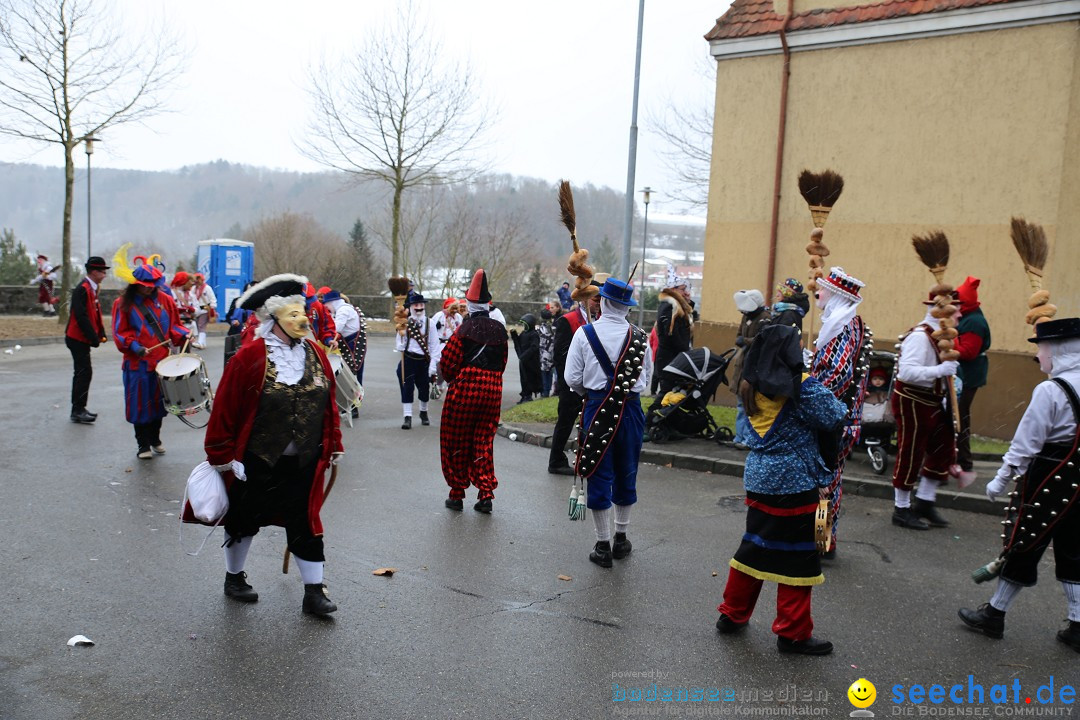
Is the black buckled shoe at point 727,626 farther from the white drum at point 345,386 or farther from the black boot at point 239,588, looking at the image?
the white drum at point 345,386

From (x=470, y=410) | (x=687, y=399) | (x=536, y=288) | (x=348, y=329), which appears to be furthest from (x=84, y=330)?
(x=536, y=288)

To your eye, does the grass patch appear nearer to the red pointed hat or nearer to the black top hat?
the red pointed hat

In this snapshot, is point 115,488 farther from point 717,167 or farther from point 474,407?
point 717,167

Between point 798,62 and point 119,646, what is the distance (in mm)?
12122

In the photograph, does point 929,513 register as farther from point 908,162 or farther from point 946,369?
point 908,162

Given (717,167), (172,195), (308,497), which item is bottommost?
(308,497)

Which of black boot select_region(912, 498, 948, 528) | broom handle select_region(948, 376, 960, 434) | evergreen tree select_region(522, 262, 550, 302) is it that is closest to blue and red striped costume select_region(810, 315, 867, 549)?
broom handle select_region(948, 376, 960, 434)

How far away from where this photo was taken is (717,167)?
47.4 ft

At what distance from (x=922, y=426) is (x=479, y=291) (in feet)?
12.6

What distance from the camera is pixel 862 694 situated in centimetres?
439

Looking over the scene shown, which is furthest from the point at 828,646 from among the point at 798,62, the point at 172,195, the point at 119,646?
the point at 172,195

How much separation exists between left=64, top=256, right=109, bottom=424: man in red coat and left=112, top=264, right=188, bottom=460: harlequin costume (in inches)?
76.8

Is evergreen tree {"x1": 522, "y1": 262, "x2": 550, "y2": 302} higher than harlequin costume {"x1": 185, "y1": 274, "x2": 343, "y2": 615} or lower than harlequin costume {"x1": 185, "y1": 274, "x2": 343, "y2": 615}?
higher

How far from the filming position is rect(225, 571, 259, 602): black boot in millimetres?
5395
